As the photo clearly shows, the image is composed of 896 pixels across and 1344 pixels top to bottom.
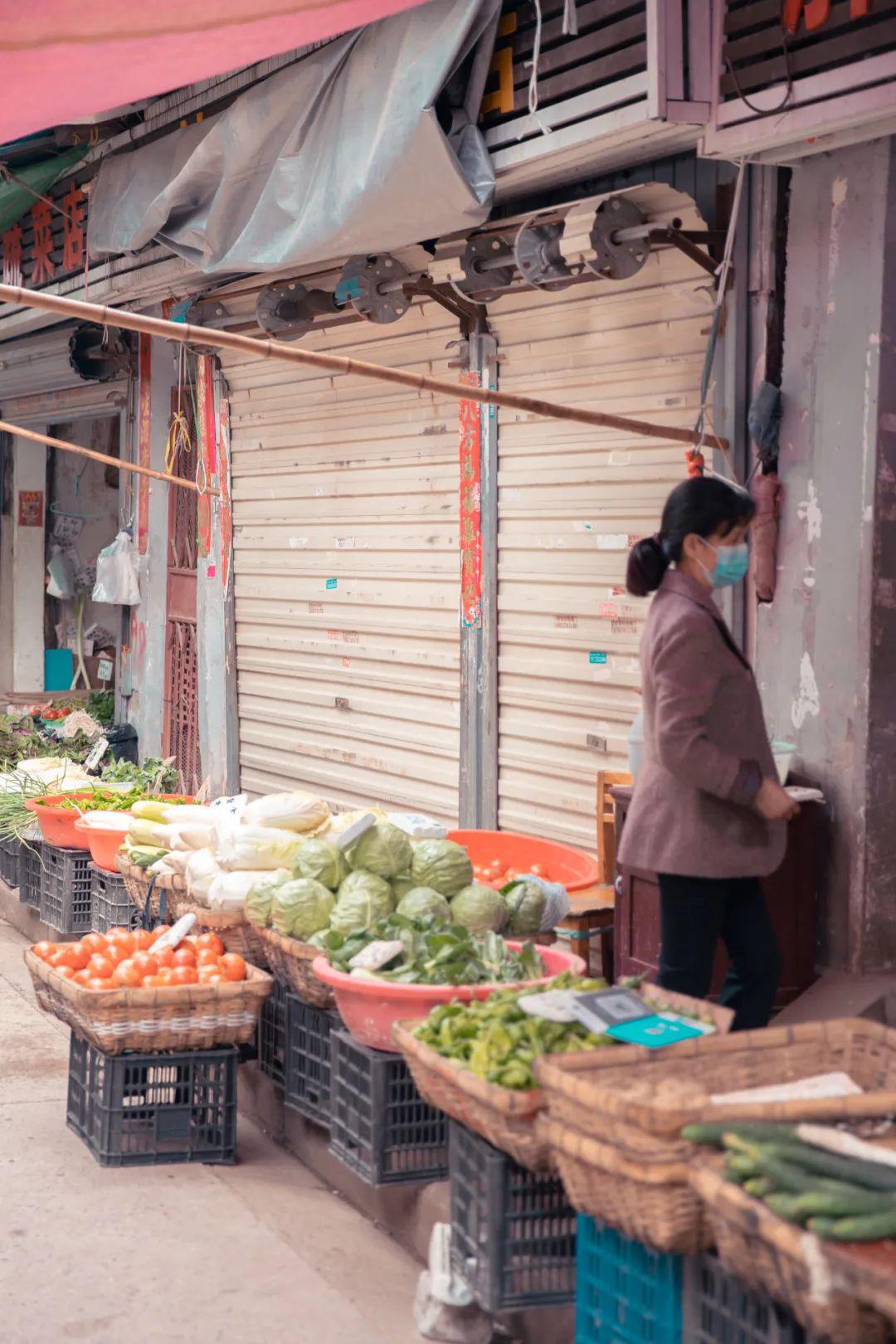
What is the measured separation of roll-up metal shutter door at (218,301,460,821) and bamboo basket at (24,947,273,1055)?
3.23 meters

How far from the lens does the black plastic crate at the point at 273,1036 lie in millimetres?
5832

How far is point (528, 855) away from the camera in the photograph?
7.06 metres

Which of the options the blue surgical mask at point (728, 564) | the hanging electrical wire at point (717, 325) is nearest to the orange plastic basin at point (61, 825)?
the hanging electrical wire at point (717, 325)

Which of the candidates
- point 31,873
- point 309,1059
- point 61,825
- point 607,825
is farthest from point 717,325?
point 31,873

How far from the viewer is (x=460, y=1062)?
3.95m

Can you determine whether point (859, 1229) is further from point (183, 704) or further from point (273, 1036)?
point (183, 704)

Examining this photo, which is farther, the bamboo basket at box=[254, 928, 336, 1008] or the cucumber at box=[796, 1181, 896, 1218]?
the bamboo basket at box=[254, 928, 336, 1008]

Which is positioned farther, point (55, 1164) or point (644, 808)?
point (55, 1164)

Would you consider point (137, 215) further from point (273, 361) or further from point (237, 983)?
point (237, 983)

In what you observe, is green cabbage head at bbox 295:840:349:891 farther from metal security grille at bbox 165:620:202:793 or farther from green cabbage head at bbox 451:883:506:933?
metal security grille at bbox 165:620:202:793

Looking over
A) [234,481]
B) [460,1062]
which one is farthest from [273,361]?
[460,1062]

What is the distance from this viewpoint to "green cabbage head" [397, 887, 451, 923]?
17.7 ft

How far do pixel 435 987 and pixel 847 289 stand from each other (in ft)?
9.53

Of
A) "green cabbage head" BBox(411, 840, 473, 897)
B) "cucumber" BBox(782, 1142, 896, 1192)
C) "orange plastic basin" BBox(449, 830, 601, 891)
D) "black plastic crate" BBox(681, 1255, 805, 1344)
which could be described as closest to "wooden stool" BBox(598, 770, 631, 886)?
"orange plastic basin" BBox(449, 830, 601, 891)
